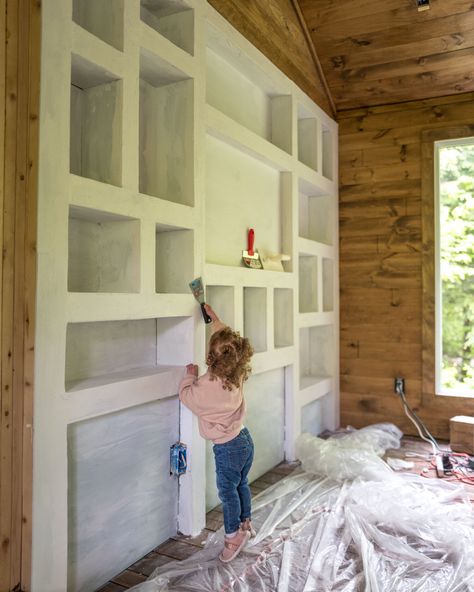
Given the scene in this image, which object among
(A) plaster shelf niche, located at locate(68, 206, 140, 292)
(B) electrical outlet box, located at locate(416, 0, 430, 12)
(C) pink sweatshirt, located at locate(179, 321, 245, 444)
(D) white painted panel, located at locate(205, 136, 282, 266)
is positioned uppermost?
(B) electrical outlet box, located at locate(416, 0, 430, 12)

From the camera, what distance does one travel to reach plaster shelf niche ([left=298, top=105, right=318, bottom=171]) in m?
3.78

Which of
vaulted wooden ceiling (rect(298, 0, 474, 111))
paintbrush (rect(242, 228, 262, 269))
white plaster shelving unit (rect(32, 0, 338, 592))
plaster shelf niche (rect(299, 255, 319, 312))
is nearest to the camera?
white plaster shelving unit (rect(32, 0, 338, 592))

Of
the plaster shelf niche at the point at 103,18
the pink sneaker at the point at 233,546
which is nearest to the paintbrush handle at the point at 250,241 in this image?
the plaster shelf niche at the point at 103,18

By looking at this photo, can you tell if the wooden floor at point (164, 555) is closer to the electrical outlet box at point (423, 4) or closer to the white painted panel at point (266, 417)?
the white painted panel at point (266, 417)

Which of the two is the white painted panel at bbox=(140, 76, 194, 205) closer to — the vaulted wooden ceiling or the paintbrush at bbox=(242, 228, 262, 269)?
the paintbrush at bbox=(242, 228, 262, 269)

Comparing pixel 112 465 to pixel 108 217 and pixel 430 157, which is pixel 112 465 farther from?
pixel 430 157

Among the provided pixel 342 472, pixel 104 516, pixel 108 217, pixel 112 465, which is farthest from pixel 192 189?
pixel 342 472

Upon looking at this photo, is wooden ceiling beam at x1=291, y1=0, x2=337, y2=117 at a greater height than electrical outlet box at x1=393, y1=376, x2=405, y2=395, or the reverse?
wooden ceiling beam at x1=291, y1=0, x2=337, y2=117

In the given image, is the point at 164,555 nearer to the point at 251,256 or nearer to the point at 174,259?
the point at 174,259

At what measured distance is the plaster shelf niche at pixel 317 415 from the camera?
3689 millimetres

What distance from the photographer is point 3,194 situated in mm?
1526

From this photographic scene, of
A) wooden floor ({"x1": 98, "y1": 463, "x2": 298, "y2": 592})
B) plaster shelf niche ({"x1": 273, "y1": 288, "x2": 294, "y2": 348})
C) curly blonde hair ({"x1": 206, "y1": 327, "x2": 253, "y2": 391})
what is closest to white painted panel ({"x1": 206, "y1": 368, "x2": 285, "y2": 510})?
plaster shelf niche ({"x1": 273, "y1": 288, "x2": 294, "y2": 348})

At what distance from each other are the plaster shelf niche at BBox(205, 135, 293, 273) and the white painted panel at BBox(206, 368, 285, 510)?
0.71m

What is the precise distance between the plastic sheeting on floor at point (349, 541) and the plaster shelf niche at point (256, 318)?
0.80 metres
